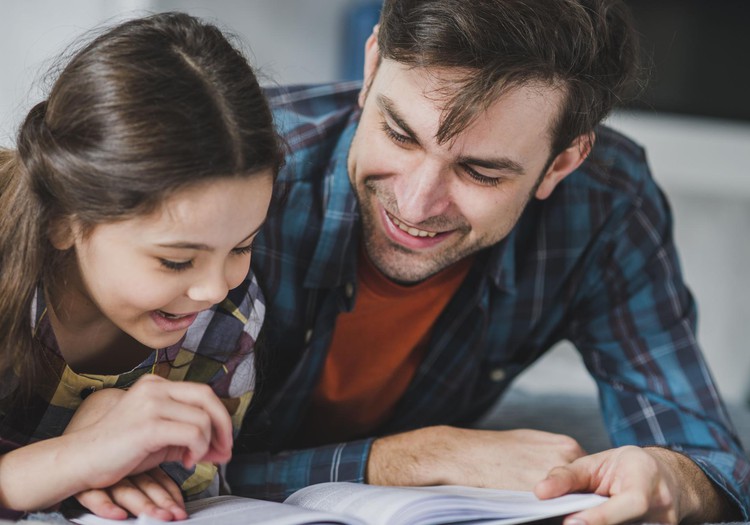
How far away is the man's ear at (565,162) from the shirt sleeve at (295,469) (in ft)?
1.42

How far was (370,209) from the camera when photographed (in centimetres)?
122

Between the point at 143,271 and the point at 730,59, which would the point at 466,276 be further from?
the point at 730,59

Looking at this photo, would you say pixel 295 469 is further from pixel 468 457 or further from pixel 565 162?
pixel 565 162

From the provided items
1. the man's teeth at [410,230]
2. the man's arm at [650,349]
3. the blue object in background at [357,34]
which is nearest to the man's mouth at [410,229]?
the man's teeth at [410,230]

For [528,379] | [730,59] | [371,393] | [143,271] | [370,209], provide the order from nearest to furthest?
[143,271], [370,209], [371,393], [528,379], [730,59]

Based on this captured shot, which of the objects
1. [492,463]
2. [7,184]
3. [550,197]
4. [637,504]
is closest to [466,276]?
[550,197]

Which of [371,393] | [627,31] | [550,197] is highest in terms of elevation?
[627,31]

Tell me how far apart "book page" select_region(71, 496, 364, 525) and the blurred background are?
1425 millimetres

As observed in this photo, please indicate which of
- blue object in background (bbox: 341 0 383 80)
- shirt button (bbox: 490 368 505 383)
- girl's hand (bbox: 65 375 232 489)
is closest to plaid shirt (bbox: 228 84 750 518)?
shirt button (bbox: 490 368 505 383)

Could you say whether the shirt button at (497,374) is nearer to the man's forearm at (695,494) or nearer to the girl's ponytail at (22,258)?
the man's forearm at (695,494)

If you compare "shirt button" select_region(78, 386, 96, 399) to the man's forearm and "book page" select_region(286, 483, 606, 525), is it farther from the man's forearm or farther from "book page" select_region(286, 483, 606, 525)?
the man's forearm

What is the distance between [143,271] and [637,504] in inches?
20.2

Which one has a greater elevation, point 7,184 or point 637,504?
point 7,184

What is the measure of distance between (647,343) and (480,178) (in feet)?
1.40
